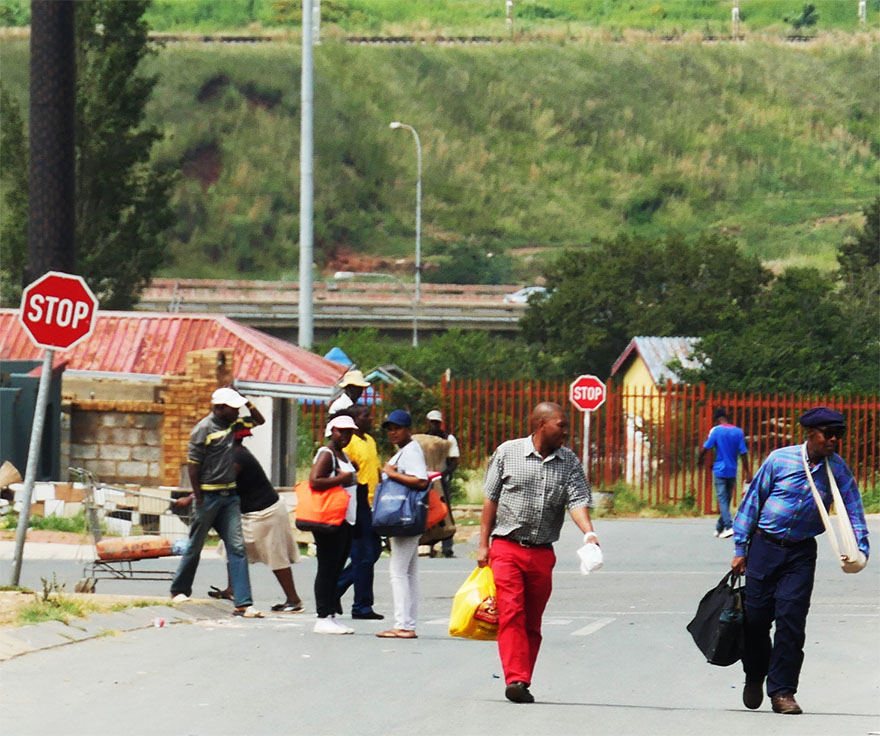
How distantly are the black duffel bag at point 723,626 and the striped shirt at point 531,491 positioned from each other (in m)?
0.88

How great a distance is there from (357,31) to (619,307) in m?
85.7

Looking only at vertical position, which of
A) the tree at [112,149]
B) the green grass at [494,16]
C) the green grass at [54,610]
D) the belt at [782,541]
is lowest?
the green grass at [54,610]

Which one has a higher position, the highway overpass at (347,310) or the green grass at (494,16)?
the green grass at (494,16)

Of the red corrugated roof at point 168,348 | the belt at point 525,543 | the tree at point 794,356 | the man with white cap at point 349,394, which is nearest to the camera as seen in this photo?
the belt at point 525,543

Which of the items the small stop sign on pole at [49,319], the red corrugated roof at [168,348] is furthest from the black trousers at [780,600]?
the red corrugated roof at [168,348]

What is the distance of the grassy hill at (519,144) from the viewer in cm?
10050

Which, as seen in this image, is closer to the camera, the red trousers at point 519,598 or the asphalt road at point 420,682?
the asphalt road at point 420,682

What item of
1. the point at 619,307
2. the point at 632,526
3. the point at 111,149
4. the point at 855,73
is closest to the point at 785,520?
the point at 632,526

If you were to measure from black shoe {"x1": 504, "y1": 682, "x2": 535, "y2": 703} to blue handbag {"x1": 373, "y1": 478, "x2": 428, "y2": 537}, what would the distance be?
3.05 meters

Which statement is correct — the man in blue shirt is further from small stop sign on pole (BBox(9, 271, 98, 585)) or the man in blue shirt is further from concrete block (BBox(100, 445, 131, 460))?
small stop sign on pole (BBox(9, 271, 98, 585))

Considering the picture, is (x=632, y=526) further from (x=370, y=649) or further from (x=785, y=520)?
(x=785, y=520)

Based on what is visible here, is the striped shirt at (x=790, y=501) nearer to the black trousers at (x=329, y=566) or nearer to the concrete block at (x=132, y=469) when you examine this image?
the black trousers at (x=329, y=566)

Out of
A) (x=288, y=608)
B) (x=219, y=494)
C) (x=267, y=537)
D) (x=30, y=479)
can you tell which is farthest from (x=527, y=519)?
(x=30, y=479)

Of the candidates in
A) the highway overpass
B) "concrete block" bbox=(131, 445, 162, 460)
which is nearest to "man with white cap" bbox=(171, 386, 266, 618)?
"concrete block" bbox=(131, 445, 162, 460)
